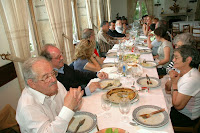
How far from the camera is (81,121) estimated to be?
1.28 m

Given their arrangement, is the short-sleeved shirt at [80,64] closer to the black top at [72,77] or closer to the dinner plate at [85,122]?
the black top at [72,77]

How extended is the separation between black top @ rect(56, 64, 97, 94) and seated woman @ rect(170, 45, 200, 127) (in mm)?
1137

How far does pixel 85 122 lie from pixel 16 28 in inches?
61.0

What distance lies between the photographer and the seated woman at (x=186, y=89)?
157 cm

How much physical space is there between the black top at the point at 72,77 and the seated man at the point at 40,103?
0.75 meters

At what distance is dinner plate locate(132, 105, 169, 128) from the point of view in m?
1.19

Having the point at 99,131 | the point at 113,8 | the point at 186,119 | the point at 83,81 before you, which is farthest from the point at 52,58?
the point at 113,8

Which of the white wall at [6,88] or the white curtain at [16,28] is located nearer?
the white curtain at [16,28]

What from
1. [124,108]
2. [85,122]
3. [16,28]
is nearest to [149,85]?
[124,108]

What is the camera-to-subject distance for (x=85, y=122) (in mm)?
1284

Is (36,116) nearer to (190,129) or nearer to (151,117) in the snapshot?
(151,117)

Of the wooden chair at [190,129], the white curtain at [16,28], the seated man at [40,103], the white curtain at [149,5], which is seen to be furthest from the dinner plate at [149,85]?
the white curtain at [149,5]

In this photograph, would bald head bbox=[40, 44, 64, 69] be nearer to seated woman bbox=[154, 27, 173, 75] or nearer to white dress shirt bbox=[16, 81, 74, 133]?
white dress shirt bbox=[16, 81, 74, 133]

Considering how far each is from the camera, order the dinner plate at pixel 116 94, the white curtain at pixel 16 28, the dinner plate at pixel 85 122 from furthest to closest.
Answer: the white curtain at pixel 16 28 < the dinner plate at pixel 116 94 < the dinner plate at pixel 85 122
